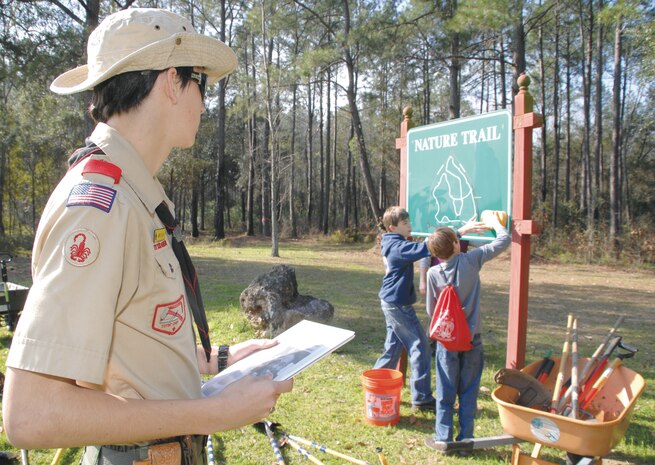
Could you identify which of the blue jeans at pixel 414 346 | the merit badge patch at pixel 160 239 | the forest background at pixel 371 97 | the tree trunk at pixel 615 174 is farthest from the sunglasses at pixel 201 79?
the tree trunk at pixel 615 174

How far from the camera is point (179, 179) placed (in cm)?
3225

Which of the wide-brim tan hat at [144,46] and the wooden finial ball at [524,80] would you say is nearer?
the wide-brim tan hat at [144,46]

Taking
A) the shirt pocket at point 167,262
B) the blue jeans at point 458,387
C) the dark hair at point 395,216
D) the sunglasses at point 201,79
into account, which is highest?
the sunglasses at point 201,79

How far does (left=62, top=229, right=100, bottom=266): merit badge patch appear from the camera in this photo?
934 millimetres

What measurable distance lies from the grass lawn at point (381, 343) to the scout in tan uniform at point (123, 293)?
2.82 m

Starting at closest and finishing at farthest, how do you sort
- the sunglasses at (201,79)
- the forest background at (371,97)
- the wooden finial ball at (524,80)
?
1. the sunglasses at (201,79)
2. the wooden finial ball at (524,80)
3. the forest background at (371,97)

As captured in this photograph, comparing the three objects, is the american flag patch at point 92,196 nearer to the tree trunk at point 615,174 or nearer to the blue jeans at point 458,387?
the blue jeans at point 458,387

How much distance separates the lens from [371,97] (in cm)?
2750

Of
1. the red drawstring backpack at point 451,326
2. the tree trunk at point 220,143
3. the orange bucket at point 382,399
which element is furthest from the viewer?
the tree trunk at point 220,143

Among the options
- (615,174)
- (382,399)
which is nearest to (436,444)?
(382,399)

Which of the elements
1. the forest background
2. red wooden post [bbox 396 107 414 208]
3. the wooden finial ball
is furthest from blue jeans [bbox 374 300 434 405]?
the forest background

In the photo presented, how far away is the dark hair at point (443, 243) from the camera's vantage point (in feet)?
12.4

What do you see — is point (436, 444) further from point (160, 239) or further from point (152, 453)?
point (160, 239)

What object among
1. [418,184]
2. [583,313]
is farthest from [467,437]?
[583,313]
